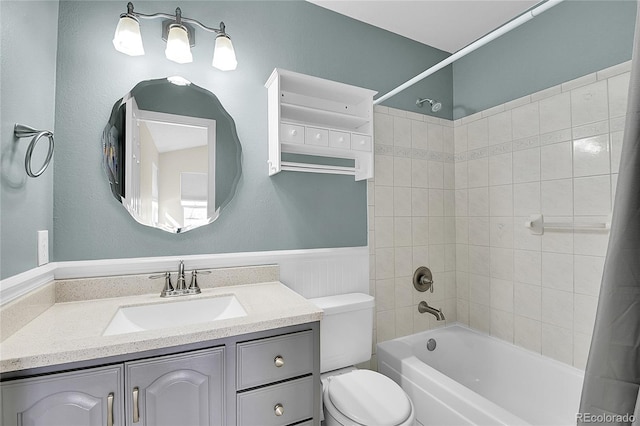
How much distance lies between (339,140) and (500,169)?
1213 mm

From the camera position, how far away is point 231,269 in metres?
1.56

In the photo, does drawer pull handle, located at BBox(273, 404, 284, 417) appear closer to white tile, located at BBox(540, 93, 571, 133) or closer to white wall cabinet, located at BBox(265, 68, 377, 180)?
white wall cabinet, located at BBox(265, 68, 377, 180)

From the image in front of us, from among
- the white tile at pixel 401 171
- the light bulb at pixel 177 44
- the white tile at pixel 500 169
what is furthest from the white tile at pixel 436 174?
the light bulb at pixel 177 44

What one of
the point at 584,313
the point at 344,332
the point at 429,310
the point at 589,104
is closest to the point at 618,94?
the point at 589,104

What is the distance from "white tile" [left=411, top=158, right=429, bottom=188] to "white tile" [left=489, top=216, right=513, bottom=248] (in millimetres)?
531

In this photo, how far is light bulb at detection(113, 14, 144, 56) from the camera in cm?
131

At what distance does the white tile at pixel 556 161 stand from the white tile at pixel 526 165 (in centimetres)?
3

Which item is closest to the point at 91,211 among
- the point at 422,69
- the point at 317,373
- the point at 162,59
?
the point at 162,59

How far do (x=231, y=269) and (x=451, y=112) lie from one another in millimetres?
2084

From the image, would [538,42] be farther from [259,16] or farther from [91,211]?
[91,211]

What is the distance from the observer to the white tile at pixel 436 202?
2281mm

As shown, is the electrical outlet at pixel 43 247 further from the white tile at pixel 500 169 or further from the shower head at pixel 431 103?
the white tile at pixel 500 169

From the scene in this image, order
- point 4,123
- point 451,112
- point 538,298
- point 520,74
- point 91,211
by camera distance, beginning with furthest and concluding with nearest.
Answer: point 451,112, point 520,74, point 538,298, point 91,211, point 4,123

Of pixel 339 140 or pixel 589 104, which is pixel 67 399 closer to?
pixel 339 140
